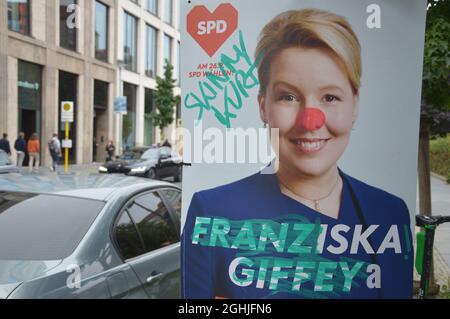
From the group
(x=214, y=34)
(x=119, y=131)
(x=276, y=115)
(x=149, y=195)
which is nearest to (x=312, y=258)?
(x=276, y=115)

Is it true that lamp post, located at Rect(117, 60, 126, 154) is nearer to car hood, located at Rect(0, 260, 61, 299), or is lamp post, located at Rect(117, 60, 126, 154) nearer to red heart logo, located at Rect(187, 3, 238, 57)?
car hood, located at Rect(0, 260, 61, 299)

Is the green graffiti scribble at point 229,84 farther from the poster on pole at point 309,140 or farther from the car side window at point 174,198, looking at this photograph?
the car side window at point 174,198

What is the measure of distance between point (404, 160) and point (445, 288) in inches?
140

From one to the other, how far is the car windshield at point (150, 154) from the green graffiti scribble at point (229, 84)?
17.6m

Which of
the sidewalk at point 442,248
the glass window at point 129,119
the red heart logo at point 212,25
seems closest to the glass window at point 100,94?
the glass window at point 129,119

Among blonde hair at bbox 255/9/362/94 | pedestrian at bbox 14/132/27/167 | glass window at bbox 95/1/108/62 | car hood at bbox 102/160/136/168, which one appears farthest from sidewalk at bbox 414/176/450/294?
pedestrian at bbox 14/132/27/167

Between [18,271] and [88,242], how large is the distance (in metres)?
0.50

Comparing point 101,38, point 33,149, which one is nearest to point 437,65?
point 33,149

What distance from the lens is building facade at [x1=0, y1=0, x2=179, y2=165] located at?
66.2 ft

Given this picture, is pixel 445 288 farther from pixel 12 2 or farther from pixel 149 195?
pixel 12 2

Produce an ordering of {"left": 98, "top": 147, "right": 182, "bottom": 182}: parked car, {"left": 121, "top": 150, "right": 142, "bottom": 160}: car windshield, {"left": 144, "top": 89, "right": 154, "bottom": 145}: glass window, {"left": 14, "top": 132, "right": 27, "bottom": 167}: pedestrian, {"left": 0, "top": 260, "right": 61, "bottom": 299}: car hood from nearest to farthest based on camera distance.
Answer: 1. {"left": 0, "top": 260, "right": 61, "bottom": 299}: car hood
2. {"left": 98, "top": 147, "right": 182, "bottom": 182}: parked car
3. {"left": 121, "top": 150, "right": 142, "bottom": 160}: car windshield
4. {"left": 14, "top": 132, "right": 27, "bottom": 167}: pedestrian
5. {"left": 144, "top": 89, "right": 154, "bottom": 145}: glass window

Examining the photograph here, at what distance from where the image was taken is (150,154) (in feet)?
65.8

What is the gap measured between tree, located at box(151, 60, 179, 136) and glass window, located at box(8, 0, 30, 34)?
17.3 meters

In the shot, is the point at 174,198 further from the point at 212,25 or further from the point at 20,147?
the point at 20,147
